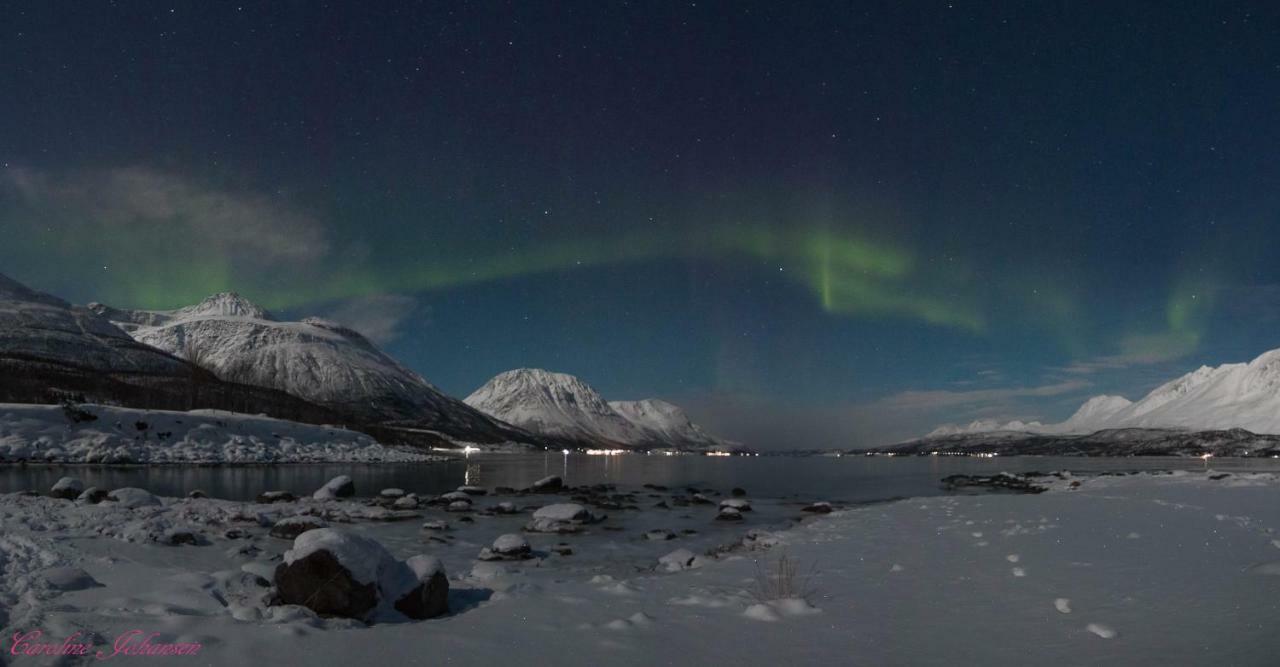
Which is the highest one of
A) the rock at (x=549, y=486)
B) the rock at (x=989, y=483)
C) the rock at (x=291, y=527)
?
the rock at (x=291, y=527)

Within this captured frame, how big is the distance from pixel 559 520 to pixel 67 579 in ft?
67.7

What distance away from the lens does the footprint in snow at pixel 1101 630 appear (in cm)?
808

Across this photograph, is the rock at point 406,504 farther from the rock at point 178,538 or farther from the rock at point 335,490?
the rock at point 178,538

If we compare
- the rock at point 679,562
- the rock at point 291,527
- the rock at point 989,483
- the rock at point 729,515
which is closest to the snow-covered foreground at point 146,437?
the rock at point 291,527

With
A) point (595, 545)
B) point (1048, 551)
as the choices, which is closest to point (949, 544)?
point (1048, 551)

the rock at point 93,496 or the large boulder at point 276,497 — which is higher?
the rock at point 93,496

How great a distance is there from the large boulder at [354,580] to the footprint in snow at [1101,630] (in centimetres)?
1056

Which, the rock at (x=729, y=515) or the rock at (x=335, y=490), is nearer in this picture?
the rock at (x=729, y=515)

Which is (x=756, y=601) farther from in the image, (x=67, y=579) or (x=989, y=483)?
(x=989, y=483)

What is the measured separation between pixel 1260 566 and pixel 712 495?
4489 centimetres

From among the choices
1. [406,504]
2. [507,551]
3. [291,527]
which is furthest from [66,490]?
[507,551]

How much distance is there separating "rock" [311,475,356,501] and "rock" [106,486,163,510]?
11.8m

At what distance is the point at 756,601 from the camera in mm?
10898

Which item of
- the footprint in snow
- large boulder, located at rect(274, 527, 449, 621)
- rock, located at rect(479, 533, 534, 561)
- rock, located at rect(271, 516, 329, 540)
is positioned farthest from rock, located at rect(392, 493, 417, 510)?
the footprint in snow
